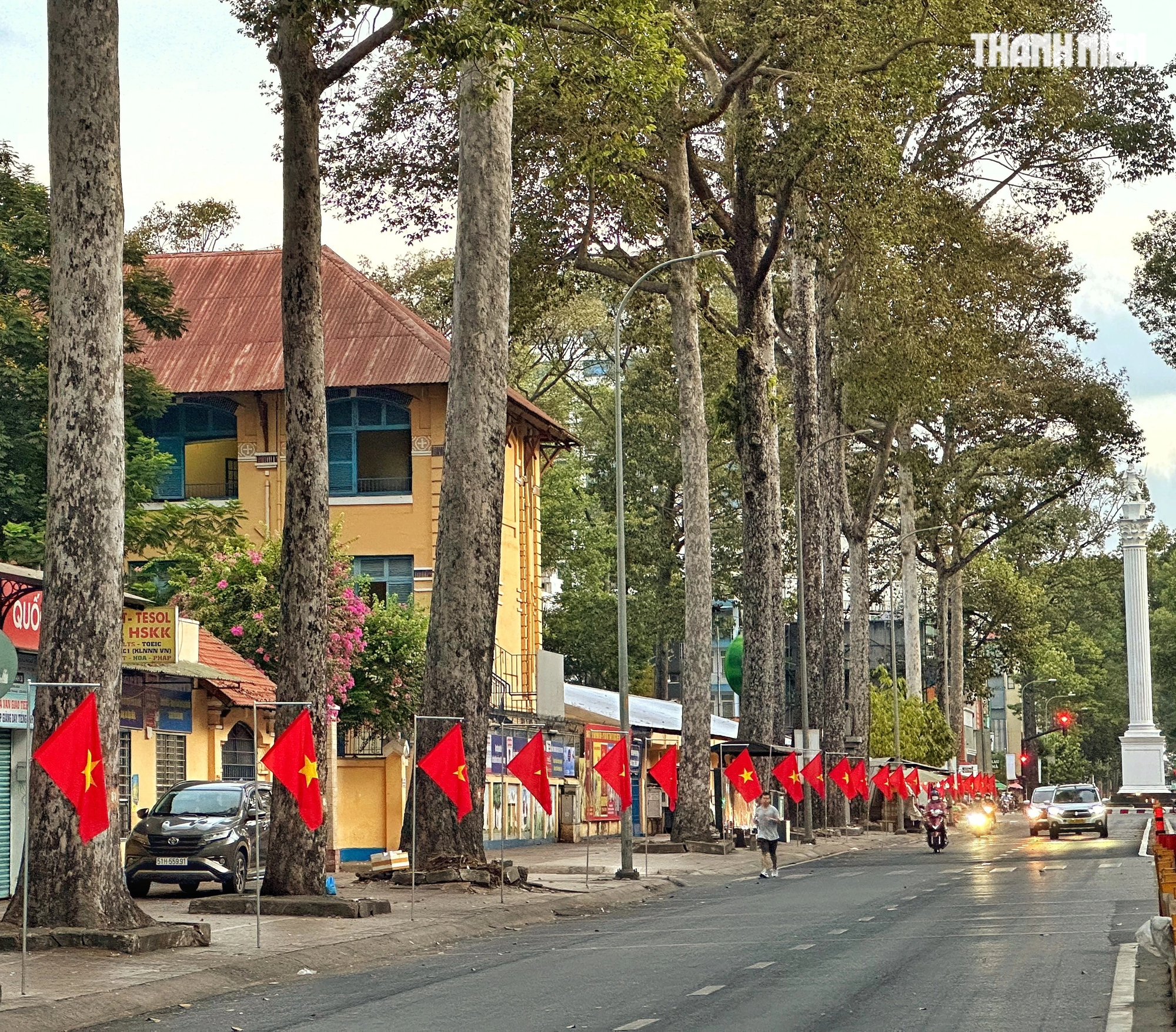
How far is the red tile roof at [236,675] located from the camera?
105 ft

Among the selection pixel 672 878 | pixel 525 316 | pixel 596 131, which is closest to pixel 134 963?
pixel 672 878

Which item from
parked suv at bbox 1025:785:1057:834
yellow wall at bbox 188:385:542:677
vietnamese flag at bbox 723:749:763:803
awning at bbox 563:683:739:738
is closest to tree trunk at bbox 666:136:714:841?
vietnamese flag at bbox 723:749:763:803

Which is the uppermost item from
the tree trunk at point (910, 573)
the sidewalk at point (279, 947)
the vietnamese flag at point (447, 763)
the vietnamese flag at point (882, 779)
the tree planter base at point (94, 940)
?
the tree trunk at point (910, 573)

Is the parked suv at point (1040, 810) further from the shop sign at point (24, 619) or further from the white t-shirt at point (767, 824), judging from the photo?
the shop sign at point (24, 619)

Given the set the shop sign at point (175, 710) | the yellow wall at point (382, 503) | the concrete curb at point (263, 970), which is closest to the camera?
the concrete curb at point (263, 970)

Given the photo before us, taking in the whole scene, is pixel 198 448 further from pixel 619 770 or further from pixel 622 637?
pixel 619 770

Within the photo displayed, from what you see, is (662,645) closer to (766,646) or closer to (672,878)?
(766,646)

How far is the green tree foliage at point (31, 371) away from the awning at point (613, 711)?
15.8 m

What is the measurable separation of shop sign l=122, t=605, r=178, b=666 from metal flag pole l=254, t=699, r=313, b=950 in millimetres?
1514

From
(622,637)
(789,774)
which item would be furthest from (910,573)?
(622,637)

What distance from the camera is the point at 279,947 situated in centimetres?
1794

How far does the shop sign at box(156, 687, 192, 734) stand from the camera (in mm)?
30656

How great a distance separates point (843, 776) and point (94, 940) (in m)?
37.2

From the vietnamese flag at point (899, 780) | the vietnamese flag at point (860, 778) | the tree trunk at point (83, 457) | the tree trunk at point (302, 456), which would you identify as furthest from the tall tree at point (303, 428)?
the vietnamese flag at point (899, 780)
